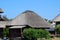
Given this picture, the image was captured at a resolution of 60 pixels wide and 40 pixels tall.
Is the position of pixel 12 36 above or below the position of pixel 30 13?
below

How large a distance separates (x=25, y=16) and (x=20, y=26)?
3.24m

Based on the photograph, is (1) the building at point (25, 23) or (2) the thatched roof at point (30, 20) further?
(2) the thatched roof at point (30, 20)

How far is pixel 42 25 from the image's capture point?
133ft

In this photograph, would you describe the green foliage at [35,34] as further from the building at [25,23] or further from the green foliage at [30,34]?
the building at [25,23]

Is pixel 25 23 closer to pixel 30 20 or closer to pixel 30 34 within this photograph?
pixel 30 20

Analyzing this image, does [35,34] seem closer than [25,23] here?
Yes

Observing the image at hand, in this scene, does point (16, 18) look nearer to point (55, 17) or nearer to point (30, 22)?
point (30, 22)

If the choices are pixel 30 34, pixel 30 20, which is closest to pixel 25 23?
pixel 30 20

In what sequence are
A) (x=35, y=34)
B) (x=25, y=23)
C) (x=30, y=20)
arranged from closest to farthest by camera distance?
(x=35, y=34) < (x=25, y=23) < (x=30, y=20)

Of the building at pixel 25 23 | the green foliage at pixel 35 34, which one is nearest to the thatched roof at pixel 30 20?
the building at pixel 25 23

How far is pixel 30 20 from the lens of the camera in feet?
137

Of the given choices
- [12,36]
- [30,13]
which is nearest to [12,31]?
[12,36]

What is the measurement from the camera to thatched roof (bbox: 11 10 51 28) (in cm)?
4086

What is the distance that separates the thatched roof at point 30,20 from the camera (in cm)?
4086
